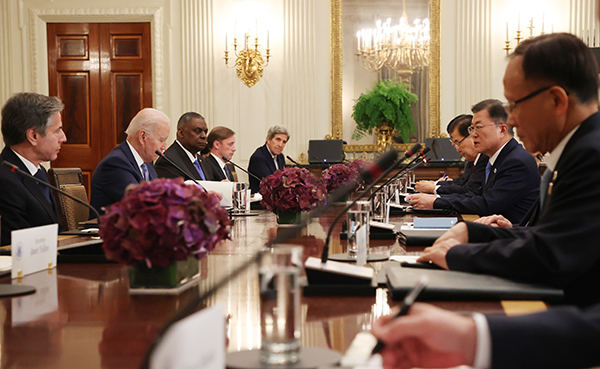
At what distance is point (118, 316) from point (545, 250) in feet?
2.76

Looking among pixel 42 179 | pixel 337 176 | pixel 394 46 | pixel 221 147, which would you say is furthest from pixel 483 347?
pixel 394 46

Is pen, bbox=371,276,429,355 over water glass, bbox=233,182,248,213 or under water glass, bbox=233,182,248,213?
over

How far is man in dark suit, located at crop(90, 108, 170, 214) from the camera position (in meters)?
3.16

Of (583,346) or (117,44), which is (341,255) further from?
(117,44)

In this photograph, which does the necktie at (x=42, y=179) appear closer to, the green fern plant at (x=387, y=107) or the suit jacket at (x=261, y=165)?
the suit jacket at (x=261, y=165)

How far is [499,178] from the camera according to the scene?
3367 millimetres

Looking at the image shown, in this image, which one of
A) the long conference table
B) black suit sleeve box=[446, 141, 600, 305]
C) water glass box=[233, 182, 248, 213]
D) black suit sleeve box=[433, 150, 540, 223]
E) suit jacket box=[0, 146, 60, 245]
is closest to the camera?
the long conference table

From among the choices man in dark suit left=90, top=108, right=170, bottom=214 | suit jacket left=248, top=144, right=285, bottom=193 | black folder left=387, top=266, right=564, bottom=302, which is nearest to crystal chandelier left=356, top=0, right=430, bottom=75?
suit jacket left=248, top=144, right=285, bottom=193

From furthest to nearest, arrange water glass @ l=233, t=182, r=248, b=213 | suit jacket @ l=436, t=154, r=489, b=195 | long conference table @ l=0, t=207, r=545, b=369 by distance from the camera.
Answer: suit jacket @ l=436, t=154, r=489, b=195 → water glass @ l=233, t=182, r=248, b=213 → long conference table @ l=0, t=207, r=545, b=369

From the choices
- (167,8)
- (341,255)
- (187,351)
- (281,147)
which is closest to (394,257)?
(341,255)

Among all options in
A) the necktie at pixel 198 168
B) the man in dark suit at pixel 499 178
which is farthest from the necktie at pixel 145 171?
the man in dark suit at pixel 499 178

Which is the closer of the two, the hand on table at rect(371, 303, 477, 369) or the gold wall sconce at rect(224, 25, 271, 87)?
the hand on table at rect(371, 303, 477, 369)

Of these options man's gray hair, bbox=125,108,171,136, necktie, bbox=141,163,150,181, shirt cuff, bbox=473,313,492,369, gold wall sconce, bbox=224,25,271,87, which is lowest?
shirt cuff, bbox=473,313,492,369

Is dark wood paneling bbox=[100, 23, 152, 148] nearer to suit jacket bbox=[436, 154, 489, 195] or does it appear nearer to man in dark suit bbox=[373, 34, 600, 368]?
suit jacket bbox=[436, 154, 489, 195]
